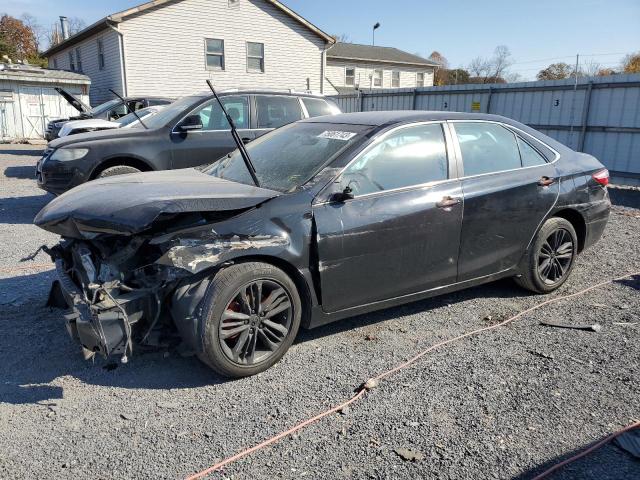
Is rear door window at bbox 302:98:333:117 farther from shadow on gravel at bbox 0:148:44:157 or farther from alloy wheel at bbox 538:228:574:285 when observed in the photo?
shadow on gravel at bbox 0:148:44:157

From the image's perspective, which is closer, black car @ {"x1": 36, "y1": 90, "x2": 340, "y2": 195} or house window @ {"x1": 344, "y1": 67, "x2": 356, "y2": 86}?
black car @ {"x1": 36, "y1": 90, "x2": 340, "y2": 195}

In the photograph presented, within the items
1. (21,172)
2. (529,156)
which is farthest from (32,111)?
(529,156)

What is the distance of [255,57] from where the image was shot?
23844 millimetres

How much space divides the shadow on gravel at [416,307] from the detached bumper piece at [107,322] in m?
1.35

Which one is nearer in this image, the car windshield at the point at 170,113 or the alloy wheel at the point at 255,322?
the alloy wheel at the point at 255,322

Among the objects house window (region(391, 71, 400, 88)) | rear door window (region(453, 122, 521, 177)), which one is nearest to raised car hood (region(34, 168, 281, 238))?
rear door window (region(453, 122, 521, 177))

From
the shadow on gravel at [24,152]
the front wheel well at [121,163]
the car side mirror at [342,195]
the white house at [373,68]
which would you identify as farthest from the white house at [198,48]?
the car side mirror at [342,195]

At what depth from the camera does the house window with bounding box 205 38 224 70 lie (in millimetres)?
22875

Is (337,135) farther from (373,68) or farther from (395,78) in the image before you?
(395,78)

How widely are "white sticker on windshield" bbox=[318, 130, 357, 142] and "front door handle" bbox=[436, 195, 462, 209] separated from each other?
2.79 feet

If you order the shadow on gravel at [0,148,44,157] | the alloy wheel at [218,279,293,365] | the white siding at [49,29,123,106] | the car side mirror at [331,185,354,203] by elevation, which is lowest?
the shadow on gravel at [0,148,44,157]

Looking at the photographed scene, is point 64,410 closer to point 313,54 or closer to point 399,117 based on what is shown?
point 399,117

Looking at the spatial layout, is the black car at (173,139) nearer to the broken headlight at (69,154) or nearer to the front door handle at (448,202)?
the broken headlight at (69,154)

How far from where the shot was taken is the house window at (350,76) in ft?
115
